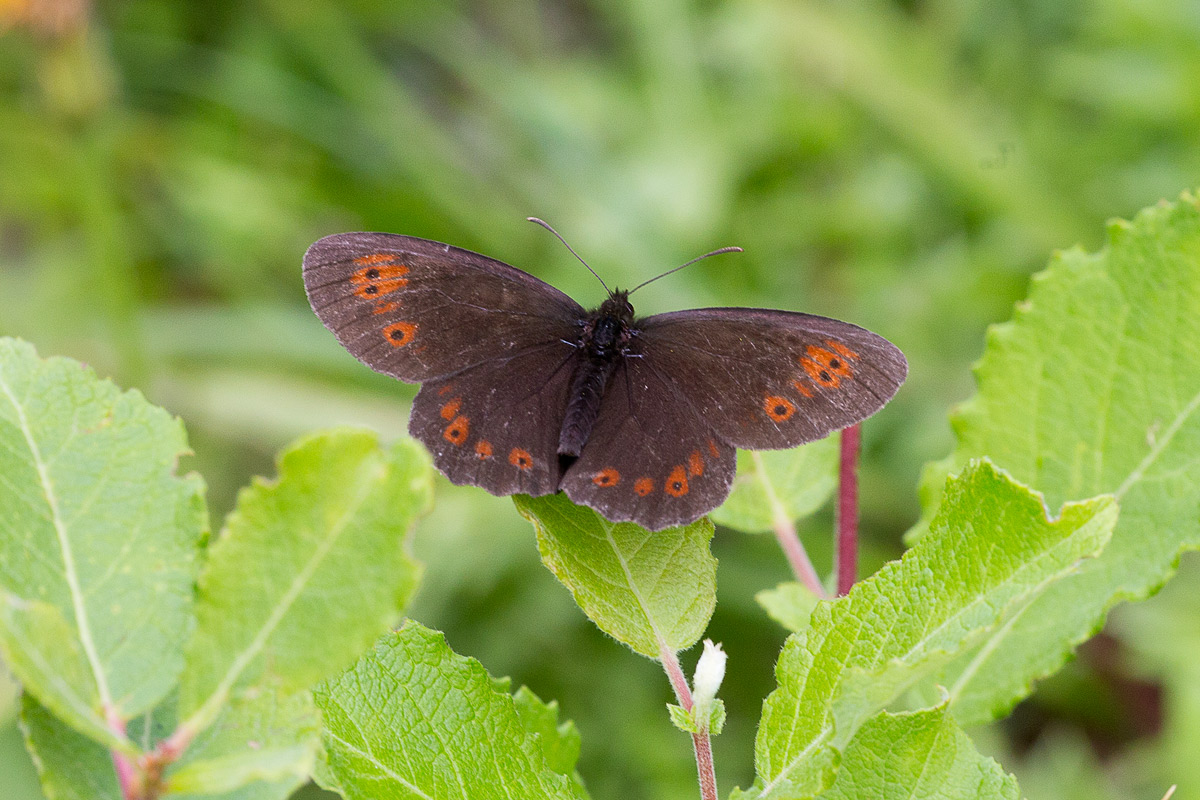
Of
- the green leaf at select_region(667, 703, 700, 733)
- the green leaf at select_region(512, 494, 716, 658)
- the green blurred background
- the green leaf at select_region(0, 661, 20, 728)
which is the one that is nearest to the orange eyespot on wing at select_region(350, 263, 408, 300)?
the green leaf at select_region(512, 494, 716, 658)

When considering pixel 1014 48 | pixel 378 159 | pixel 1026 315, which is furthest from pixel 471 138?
pixel 1026 315

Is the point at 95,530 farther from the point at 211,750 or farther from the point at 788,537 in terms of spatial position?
the point at 788,537

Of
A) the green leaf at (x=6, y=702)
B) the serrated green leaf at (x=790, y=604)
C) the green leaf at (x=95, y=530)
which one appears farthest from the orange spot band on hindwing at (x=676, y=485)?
the green leaf at (x=6, y=702)

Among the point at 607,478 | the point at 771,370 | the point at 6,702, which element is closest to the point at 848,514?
the point at 607,478

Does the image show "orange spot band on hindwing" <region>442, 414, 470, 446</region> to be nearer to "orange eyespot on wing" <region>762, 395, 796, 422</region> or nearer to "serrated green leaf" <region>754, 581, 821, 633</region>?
"orange eyespot on wing" <region>762, 395, 796, 422</region>

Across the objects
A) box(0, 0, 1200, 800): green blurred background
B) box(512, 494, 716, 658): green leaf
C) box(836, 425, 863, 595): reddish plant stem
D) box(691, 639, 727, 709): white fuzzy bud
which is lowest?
box(691, 639, 727, 709): white fuzzy bud

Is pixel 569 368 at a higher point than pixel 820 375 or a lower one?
higher
